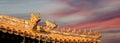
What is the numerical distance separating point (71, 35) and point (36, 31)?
4.75 metres

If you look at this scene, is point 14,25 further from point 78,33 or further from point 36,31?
point 78,33

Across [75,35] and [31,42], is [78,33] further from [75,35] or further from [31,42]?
[31,42]

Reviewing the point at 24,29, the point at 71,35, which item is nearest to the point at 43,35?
the point at 24,29

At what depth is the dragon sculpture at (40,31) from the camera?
18983mm

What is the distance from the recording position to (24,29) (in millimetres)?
20016

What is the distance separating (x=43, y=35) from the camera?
21.3m

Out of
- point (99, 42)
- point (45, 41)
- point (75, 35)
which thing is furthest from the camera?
point (99, 42)

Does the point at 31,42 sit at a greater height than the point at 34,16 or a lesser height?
lesser

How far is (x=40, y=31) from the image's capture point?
21.9 meters

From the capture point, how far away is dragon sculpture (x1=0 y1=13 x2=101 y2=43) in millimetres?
18983

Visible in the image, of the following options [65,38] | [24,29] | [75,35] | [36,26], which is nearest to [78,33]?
[75,35]

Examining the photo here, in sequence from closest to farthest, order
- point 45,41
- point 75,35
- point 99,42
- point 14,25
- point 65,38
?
point 14,25 < point 45,41 < point 65,38 < point 75,35 < point 99,42

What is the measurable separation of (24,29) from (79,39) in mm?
6594

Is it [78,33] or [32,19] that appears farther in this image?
[78,33]
